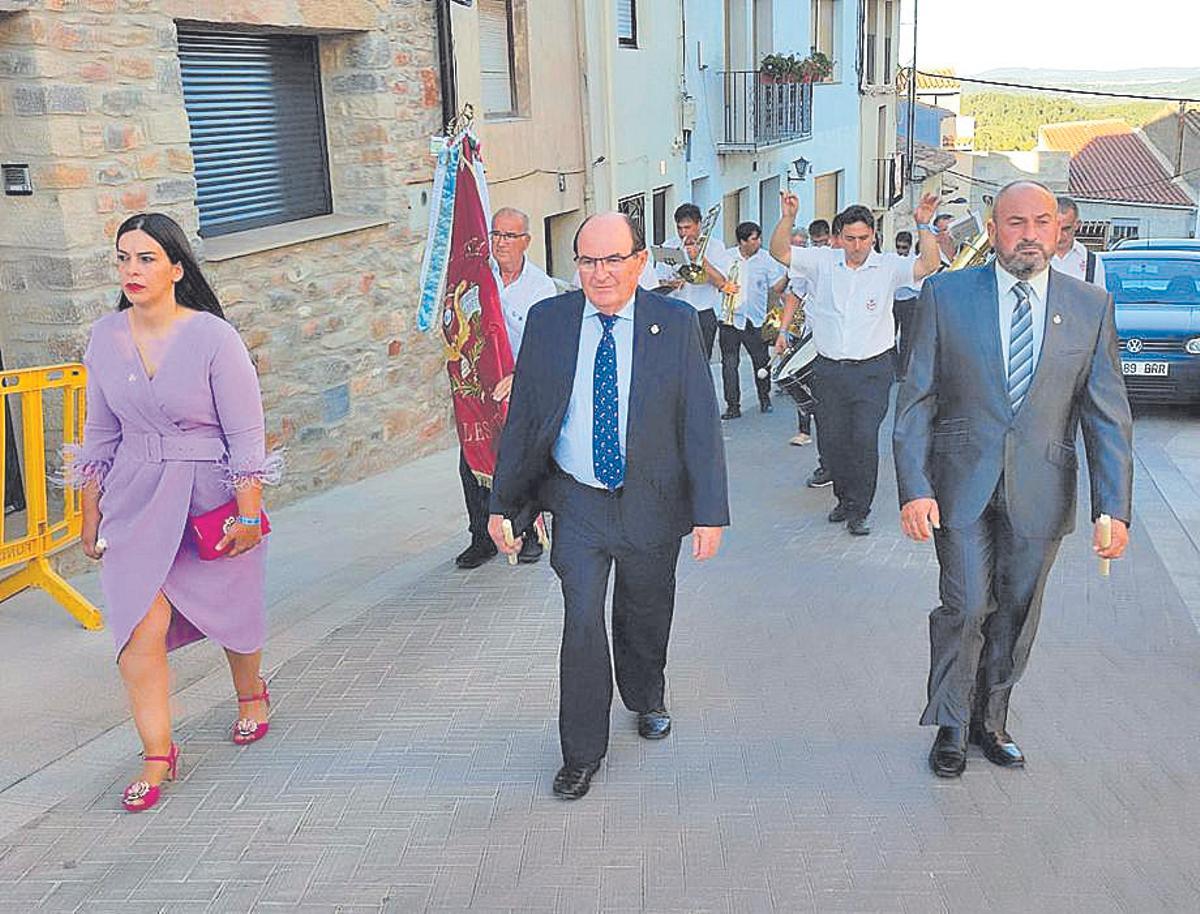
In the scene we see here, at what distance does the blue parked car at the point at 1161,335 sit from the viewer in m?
11.1

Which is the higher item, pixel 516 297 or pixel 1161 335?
pixel 516 297

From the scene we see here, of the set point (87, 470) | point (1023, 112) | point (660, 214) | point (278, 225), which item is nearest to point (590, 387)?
point (87, 470)

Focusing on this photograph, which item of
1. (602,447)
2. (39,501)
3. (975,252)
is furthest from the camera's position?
(975,252)

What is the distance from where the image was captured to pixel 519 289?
6.37m

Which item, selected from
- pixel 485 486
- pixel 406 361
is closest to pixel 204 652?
pixel 485 486

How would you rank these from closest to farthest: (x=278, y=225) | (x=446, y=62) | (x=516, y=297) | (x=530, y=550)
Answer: (x=516, y=297), (x=530, y=550), (x=278, y=225), (x=446, y=62)

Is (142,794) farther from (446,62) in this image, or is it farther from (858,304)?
(446,62)

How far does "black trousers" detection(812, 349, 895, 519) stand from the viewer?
7.36 m

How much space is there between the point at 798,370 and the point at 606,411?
16.1 ft

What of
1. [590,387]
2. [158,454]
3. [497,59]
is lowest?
[158,454]

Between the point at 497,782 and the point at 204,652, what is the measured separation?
1787 mm

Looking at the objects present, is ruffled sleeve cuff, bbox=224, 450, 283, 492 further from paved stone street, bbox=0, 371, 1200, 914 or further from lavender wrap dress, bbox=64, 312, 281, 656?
paved stone street, bbox=0, 371, 1200, 914

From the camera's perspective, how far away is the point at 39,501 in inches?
209

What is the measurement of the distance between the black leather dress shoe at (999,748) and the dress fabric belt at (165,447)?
2712mm
